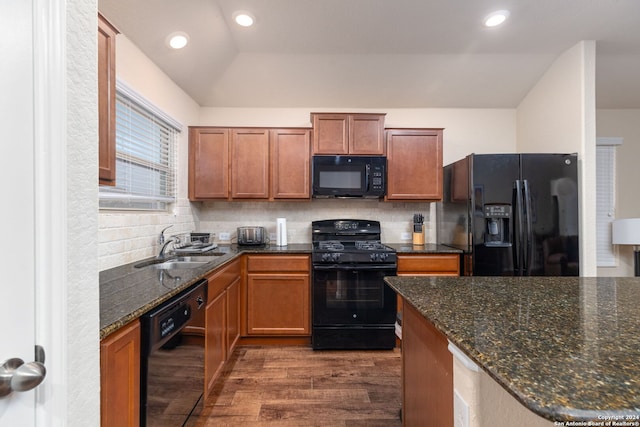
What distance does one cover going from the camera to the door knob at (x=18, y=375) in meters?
0.49

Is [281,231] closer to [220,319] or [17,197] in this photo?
[220,319]

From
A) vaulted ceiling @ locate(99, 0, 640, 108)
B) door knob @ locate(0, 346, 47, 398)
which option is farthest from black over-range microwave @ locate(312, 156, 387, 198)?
door knob @ locate(0, 346, 47, 398)

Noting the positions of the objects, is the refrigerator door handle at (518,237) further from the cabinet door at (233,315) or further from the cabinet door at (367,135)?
the cabinet door at (233,315)

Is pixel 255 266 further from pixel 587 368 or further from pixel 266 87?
pixel 587 368

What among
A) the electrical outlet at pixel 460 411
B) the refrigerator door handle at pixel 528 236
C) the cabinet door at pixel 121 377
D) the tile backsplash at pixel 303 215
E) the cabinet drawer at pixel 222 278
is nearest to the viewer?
the electrical outlet at pixel 460 411

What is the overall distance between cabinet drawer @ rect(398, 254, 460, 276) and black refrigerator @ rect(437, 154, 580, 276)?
22cm

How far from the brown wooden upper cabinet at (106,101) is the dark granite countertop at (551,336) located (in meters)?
1.35

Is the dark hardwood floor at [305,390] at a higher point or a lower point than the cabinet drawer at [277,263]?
lower

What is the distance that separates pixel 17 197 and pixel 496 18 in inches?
125

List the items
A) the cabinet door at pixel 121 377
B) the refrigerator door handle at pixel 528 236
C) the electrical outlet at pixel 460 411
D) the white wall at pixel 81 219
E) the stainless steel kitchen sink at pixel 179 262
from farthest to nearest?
the refrigerator door handle at pixel 528 236
the stainless steel kitchen sink at pixel 179 262
the cabinet door at pixel 121 377
the electrical outlet at pixel 460 411
the white wall at pixel 81 219

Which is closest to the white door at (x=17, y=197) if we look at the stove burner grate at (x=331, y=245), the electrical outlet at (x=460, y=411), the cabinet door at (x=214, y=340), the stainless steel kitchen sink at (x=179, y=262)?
the electrical outlet at (x=460, y=411)

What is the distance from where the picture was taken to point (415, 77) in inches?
115

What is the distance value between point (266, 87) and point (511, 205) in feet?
8.79

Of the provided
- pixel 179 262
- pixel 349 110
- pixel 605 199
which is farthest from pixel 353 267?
pixel 605 199
